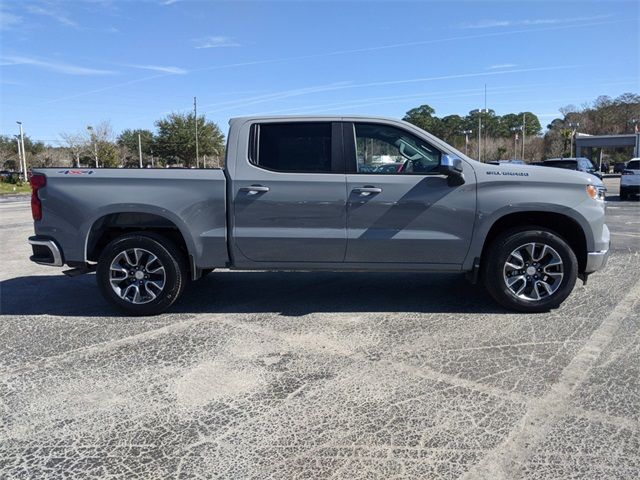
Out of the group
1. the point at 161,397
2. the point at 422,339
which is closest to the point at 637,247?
the point at 422,339

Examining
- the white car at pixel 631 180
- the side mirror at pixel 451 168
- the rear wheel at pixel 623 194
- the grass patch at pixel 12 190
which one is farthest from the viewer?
the grass patch at pixel 12 190

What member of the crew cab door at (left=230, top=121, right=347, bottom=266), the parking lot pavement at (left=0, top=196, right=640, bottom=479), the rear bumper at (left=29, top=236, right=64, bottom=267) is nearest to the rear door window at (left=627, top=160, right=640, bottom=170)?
the parking lot pavement at (left=0, top=196, right=640, bottom=479)

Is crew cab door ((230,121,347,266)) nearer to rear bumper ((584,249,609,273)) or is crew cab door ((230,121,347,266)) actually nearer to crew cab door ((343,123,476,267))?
crew cab door ((343,123,476,267))

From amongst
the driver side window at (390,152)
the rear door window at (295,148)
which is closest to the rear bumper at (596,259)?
the driver side window at (390,152)

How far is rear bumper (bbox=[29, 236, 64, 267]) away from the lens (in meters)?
5.25

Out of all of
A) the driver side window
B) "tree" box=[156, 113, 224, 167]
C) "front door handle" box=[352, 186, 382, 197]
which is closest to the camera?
"front door handle" box=[352, 186, 382, 197]

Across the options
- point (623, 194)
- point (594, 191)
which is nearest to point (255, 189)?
point (594, 191)

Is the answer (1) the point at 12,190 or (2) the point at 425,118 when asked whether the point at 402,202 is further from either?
(2) the point at 425,118

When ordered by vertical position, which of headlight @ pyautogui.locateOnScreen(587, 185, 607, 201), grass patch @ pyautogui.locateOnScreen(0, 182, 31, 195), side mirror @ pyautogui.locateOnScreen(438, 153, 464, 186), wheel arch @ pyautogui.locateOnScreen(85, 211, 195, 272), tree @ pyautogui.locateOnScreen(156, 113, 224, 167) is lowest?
wheel arch @ pyautogui.locateOnScreen(85, 211, 195, 272)

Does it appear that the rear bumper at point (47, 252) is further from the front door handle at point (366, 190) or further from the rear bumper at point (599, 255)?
the rear bumper at point (599, 255)

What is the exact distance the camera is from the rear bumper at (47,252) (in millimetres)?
5250

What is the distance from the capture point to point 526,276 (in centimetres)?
522

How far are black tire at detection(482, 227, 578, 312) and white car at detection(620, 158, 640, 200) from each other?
19.1 meters

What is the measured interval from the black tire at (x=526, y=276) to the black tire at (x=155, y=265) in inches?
124
